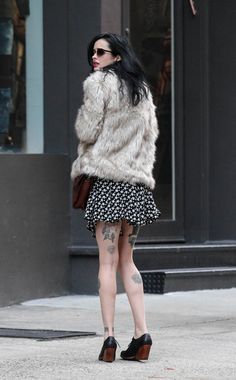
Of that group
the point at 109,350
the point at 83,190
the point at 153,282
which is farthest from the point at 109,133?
the point at 153,282

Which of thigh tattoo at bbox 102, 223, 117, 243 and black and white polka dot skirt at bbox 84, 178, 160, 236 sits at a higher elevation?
black and white polka dot skirt at bbox 84, 178, 160, 236

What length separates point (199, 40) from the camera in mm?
11133

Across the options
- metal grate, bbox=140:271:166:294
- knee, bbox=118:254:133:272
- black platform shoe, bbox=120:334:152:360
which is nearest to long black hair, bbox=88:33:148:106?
knee, bbox=118:254:133:272

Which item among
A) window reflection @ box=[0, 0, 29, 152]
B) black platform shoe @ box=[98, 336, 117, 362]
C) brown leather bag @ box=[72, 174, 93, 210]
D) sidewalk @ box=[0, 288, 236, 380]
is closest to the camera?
sidewalk @ box=[0, 288, 236, 380]

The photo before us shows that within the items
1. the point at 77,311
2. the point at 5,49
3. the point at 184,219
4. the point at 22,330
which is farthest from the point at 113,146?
the point at 184,219

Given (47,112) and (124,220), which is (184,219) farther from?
(124,220)

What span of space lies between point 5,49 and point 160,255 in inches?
90.9

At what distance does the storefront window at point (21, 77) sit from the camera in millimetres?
9820

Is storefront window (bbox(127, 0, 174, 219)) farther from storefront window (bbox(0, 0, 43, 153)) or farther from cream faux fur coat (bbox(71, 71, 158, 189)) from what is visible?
cream faux fur coat (bbox(71, 71, 158, 189))

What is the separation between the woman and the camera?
21.8ft

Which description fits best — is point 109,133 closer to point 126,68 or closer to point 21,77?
point 126,68

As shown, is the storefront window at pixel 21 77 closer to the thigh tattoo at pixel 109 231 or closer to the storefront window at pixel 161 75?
Answer: the storefront window at pixel 161 75

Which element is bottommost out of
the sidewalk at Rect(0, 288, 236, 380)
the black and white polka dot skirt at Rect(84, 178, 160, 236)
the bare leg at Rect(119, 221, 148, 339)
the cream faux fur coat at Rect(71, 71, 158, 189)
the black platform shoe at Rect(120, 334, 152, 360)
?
the sidewalk at Rect(0, 288, 236, 380)

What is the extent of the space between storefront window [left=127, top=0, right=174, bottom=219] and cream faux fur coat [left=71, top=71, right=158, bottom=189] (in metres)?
4.17
